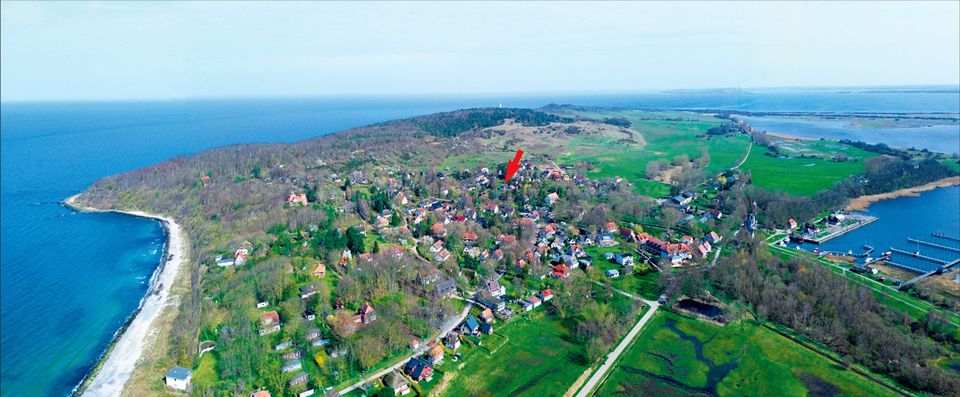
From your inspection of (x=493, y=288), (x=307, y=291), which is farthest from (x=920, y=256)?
(x=307, y=291)

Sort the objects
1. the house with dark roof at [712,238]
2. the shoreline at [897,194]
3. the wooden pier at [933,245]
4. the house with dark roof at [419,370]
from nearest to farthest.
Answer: the house with dark roof at [419,370] → the wooden pier at [933,245] → the house with dark roof at [712,238] → the shoreline at [897,194]

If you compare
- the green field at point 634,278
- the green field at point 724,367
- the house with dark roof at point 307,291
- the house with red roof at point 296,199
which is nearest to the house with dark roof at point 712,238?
the green field at point 634,278

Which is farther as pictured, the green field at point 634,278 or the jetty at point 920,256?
the jetty at point 920,256

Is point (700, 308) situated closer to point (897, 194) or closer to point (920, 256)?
point (920, 256)

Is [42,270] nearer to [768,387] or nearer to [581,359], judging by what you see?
[581,359]

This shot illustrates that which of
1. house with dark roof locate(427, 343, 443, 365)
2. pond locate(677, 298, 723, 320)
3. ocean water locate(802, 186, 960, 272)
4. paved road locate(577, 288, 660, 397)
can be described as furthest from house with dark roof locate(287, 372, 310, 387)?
ocean water locate(802, 186, 960, 272)

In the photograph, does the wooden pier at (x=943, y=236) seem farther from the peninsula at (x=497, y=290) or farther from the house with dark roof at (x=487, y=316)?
the house with dark roof at (x=487, y=316)
